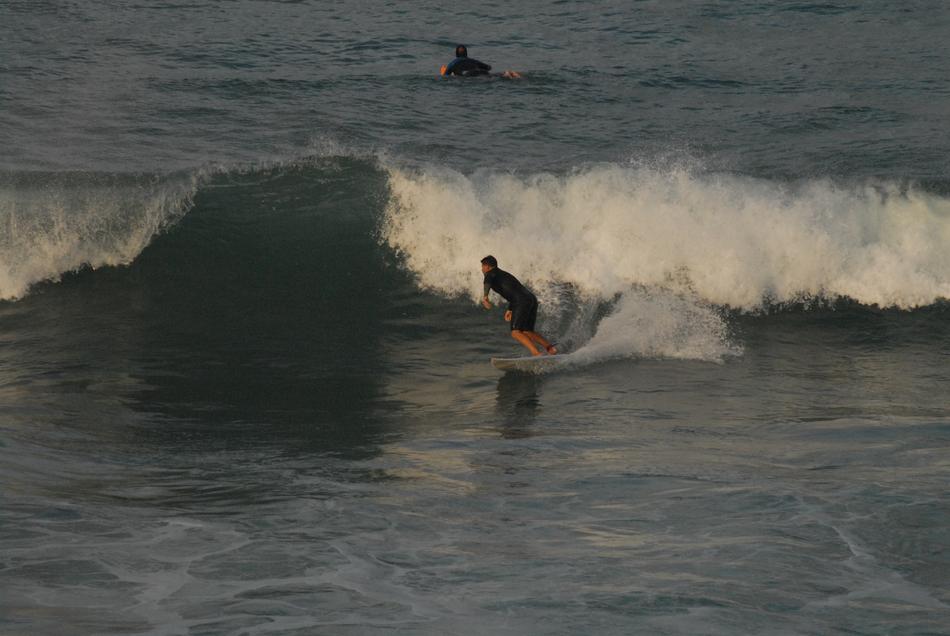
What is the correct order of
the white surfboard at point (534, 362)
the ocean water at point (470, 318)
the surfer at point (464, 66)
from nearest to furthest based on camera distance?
the ocean water at point (470, 318), the white surfboard at point (534, 362), the surfer at point (464, 66)

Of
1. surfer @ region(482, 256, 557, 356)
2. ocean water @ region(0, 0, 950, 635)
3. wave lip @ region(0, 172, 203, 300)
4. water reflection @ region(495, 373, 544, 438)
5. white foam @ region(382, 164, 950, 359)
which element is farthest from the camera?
white foam @ region(382, 164, 950, 359)

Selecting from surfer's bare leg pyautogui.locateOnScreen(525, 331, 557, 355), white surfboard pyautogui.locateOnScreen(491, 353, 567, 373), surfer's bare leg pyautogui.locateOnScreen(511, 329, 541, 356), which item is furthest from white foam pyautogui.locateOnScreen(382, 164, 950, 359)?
white surfboard pyautogui.locateOnScreen(491, 353, 567, 373)

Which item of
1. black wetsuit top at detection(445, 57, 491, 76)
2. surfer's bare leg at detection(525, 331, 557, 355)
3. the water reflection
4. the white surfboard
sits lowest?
the water reflection

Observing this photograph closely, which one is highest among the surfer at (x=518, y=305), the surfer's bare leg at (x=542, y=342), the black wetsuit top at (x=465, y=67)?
the black wetsuit top at (x=465, y=67)

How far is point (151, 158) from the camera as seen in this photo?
17.6 metres

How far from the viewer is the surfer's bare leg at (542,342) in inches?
498

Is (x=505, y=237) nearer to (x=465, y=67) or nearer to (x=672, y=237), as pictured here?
(x=672, y=237)

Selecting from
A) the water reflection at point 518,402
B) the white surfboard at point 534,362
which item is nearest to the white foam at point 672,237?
the white surfboard at point 534,362

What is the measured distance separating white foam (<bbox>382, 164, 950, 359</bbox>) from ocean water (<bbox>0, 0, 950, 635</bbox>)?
5 centimetres

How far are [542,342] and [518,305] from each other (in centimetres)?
48

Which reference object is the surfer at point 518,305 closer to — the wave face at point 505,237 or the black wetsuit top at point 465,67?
the wave face at point 505,237

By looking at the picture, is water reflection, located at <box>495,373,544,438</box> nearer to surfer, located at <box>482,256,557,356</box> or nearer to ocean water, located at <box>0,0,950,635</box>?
ocean water, located at <box>0,0,950,635</box>

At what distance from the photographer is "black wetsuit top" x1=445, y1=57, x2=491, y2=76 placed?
22.3 meters

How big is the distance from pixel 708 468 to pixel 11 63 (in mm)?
17634
